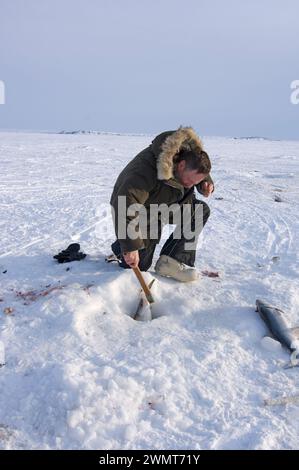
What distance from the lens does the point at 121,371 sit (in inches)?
114

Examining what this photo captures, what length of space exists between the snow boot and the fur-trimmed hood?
34.2 inches

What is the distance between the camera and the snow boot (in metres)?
4.18

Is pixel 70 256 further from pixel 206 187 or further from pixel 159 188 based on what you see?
pixel 206 187

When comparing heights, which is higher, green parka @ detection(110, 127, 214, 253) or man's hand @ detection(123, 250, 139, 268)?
green parka @ detection(110, 127, 214, 253)

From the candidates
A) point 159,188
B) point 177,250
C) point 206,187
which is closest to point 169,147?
point 159,188

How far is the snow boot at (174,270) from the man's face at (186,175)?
768 mm

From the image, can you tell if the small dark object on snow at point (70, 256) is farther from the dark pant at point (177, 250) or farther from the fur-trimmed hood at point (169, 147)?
the fur-trimmed hood at point (169, 147)

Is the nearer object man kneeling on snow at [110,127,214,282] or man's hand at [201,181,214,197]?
man kneeling on snow at [110,127,214,282]

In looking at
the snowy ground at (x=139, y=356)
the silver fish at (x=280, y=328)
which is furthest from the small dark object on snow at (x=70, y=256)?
the silver fish at (x=280, y=328)

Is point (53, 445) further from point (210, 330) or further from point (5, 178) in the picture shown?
point (5, 178)

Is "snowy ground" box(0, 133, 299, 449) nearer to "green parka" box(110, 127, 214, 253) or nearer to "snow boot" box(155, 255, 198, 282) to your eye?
"snow boot" box(155, 255, 198, 282)

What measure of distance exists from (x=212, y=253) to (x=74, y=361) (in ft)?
9.45

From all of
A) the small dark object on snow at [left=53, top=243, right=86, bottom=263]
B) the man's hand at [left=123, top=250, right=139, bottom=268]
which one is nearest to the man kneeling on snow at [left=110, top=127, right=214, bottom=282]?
the man's hand at [left=123, top=250, right=139, bottom=268]
